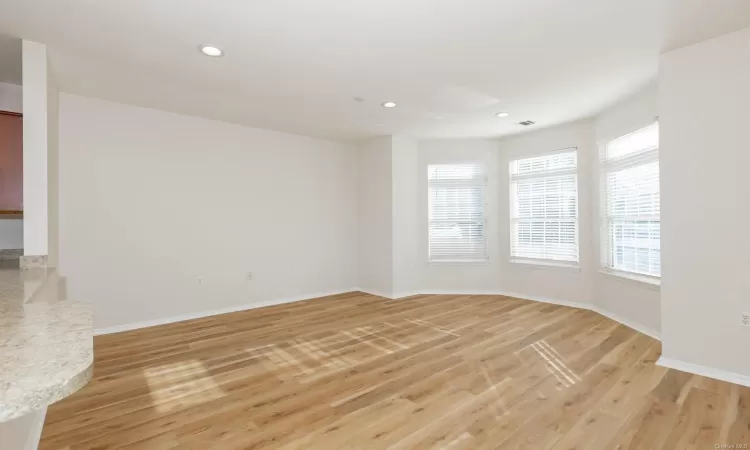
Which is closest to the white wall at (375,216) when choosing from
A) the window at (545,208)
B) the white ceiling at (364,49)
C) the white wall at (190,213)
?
the white wall at (190,213)

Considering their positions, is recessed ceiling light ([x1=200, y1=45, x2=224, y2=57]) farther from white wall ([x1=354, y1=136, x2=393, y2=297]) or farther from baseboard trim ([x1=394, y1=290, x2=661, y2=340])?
baseboard trim ([x1=394, y1=290, x2=661, y2=340])

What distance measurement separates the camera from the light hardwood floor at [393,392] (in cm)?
226

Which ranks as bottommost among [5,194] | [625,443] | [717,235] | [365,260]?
[625,443]

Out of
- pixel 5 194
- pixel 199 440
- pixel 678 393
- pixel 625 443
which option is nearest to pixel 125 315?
pixel 5 194

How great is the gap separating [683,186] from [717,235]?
0.46 meters

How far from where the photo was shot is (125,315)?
4512 mm

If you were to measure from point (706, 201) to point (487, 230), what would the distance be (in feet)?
11.7

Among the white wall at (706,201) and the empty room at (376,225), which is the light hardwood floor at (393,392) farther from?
the white wall at (706,201)

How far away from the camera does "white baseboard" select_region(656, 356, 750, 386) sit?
2891mm

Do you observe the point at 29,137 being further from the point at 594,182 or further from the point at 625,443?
the point at 594,182

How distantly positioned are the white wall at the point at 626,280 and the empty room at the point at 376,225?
0.13 feet

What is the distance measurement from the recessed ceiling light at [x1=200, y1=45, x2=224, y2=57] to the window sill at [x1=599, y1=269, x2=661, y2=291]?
484 centimetres

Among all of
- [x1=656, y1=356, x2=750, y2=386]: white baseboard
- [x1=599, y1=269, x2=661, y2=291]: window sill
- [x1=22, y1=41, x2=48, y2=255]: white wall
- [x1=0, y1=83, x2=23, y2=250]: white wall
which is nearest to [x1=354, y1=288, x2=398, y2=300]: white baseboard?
[x1=599, y1=269, x2=661, y2=291]: window sill

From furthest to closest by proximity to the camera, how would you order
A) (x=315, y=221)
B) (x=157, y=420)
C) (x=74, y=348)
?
(x=315, y=221), (x=157, y=420), (x=74, y=348)
